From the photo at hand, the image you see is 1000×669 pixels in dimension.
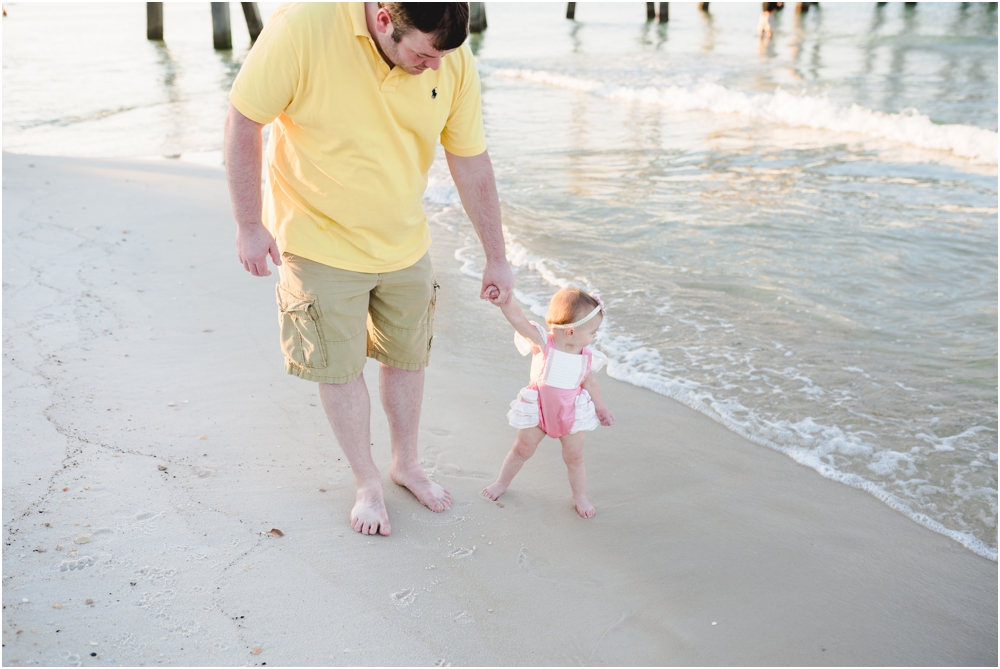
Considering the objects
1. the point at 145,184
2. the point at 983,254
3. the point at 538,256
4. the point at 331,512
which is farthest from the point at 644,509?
the point at 145,184

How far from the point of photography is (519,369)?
4094mm

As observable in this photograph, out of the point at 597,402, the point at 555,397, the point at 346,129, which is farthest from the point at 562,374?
the point at 346,129

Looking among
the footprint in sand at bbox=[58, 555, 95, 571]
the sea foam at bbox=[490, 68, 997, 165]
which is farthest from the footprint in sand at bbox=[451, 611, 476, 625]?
the sea foam at bbox=[490, 68, 997, 165]

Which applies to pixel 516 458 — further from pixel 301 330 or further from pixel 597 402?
pixel 301 330

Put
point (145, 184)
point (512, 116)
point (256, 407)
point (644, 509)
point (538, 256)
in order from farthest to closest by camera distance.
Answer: point (512, 116)
point (145, 184)
point (538, 256)
point (256, 407)
point (644, 509)

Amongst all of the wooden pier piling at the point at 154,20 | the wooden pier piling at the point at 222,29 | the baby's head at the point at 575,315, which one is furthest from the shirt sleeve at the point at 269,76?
the wooden pier piling at the point at 154,20

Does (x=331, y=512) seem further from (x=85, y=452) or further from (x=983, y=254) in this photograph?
(x=983, y=254)

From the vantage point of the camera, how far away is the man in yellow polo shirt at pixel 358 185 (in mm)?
2107

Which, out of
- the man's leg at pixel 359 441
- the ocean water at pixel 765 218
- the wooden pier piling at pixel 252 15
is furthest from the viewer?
the wooden pier piling at pixel 252 15

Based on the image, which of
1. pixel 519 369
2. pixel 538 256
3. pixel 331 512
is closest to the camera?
pixel 331 512

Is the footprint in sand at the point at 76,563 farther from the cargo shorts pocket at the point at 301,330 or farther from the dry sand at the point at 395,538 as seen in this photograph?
the cargo shorts pocket at the point at 301,330

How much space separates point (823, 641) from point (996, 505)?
1283 millimetres

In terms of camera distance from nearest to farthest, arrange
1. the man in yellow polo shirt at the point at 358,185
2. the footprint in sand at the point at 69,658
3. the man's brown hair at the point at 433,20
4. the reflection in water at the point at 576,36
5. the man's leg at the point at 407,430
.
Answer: the footprint in sand at the point at 69,658
the man's brown hair at the point at 433,20
the man in yellow polo shirt at the point at 358,185
the man's leg at the point at 407,430
the reflection in water at the point at 576,36

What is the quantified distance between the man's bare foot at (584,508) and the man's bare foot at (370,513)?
71 cm
